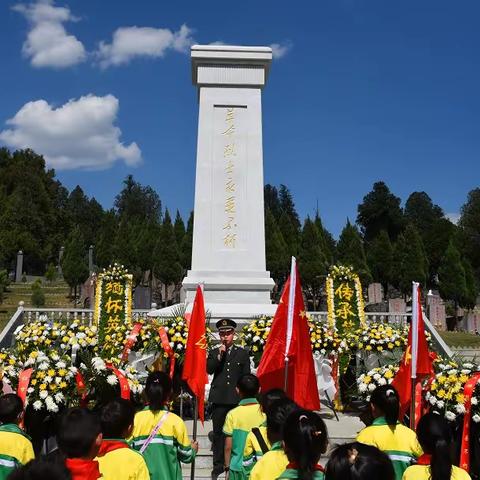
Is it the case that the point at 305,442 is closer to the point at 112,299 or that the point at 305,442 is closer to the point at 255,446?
the point at 255,446

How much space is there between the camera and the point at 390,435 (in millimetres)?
3514

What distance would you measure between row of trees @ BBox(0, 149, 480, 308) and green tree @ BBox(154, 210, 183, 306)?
68 millimetres

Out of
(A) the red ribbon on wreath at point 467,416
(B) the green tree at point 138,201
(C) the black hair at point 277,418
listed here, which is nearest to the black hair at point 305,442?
(C) the black hair at point 277,418

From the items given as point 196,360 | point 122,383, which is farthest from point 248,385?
point 122,383

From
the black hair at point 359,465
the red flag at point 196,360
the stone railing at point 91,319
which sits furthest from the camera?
the stone railing at point 91,319

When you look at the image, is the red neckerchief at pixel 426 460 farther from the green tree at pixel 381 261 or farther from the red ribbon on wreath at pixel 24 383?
the green tree at pixel 381 261

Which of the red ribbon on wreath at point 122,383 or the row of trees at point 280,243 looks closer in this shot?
the red ribbon on wreath at point 122,383

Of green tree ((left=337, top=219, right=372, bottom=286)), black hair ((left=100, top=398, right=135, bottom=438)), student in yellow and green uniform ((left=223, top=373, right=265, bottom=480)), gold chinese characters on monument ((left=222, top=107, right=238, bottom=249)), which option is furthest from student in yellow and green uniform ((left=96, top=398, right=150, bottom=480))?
green tree ((left=337, top=219, right=372, bottom=286))

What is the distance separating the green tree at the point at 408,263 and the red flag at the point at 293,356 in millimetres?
28743

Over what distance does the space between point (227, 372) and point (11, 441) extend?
275 centimetres

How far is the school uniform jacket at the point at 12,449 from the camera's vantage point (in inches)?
131

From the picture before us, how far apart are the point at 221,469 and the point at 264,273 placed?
6512 millimetres

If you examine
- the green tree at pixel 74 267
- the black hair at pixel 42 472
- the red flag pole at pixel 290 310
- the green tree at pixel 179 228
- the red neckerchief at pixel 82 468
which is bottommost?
the red neckerchief at pixel 82 468

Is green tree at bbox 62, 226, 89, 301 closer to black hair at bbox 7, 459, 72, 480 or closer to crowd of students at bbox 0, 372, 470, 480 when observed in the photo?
crowd of students at bbox 0, 372, 470, 480
